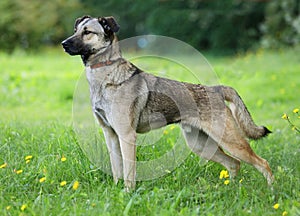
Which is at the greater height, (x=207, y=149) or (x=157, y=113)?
(x=157, y=113)

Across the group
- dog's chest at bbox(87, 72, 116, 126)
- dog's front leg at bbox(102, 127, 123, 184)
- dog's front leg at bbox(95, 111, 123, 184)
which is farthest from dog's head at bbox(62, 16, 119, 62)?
dog's front leg at bbox(102, 127, 123, 184)

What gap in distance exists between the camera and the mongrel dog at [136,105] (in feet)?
15.9

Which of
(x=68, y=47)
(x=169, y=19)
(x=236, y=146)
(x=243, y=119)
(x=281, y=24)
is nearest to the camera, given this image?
(x=68, y=47)

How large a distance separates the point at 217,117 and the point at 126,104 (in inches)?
34.5

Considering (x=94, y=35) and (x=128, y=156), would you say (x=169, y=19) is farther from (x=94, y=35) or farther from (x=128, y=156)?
(x=128, y=156)

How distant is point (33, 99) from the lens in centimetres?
1104

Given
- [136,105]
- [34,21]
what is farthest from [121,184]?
[34,21]

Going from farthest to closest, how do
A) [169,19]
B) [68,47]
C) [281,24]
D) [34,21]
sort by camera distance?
[169,19], [34,21], [281,24], [68,47]

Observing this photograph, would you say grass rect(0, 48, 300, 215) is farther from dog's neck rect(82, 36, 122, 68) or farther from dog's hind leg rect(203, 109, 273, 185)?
dog's neck rect(82, 36, 122, 68)

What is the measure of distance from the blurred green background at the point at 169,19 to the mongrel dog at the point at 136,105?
1611cm

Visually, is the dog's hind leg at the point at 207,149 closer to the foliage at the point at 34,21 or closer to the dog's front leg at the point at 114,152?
the dog's front leg at the point at 114,152

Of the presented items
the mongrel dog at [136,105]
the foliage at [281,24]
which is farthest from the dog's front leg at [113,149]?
the foliage at [281,24]

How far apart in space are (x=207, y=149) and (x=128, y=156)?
953mm

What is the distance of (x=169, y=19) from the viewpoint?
878 inches
